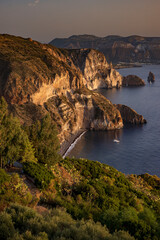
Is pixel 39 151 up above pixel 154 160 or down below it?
above

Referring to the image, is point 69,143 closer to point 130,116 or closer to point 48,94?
point 48,94

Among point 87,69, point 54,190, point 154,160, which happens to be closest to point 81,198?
point 54,190

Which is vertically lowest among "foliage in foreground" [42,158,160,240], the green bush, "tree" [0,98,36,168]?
"foliage in foreground" [42,158,160,240]

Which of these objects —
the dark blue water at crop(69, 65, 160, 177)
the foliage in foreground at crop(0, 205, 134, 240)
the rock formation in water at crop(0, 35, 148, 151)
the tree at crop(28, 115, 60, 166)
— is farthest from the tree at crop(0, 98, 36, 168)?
the rock formation in water at crop(0, 35, 148, 151)

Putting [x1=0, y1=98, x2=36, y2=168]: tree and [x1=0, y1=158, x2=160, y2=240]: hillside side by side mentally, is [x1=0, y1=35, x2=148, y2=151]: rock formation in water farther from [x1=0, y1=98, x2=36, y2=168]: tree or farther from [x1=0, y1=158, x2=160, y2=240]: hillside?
[x1=0, y1=158, x2=160, y2=240]: hillside

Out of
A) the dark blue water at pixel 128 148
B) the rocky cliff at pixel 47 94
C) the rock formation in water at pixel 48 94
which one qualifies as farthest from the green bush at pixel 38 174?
the rocky cliff at pixel 47 94

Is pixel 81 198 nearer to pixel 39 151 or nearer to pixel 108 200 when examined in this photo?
pixel 108 200
